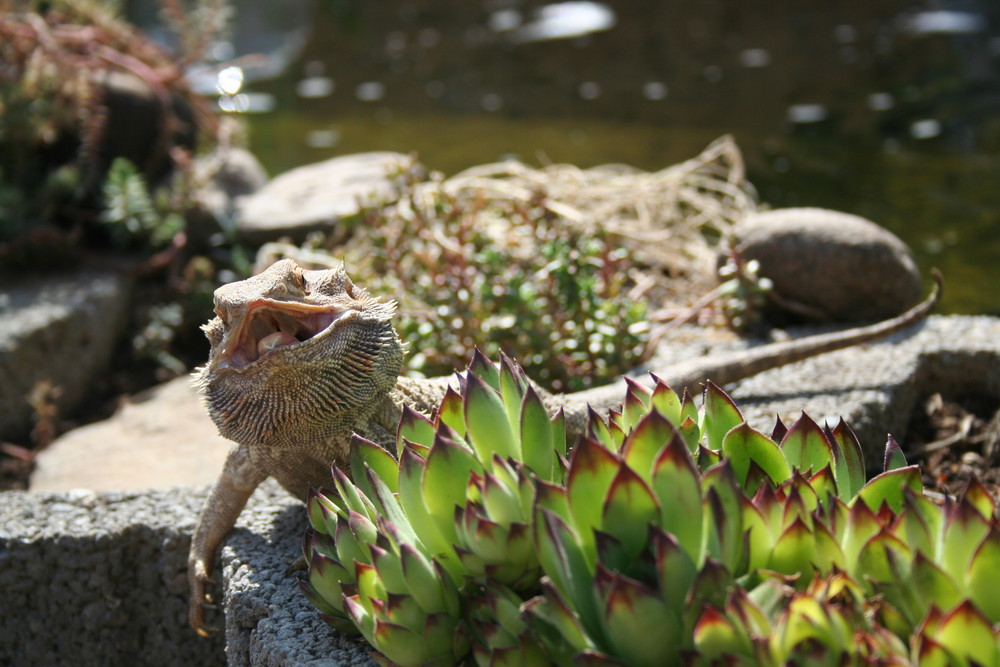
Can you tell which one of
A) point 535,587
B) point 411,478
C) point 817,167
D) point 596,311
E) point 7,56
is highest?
point 7,56

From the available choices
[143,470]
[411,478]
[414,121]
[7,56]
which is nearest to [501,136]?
[414,121]

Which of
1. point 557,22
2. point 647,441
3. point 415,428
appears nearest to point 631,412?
point 647,441

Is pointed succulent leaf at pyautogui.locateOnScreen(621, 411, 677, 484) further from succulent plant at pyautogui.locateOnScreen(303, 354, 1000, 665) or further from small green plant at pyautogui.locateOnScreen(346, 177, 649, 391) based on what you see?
small green plant at pyautogui.locateOnScreen(346, 177, 649, 391)

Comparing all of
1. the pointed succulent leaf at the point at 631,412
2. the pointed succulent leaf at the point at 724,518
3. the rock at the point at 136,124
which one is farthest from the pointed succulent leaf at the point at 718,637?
the rock at the point at 136,124

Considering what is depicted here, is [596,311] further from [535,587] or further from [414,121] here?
[414,121]

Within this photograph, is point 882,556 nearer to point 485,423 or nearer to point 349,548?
A: point 485,423

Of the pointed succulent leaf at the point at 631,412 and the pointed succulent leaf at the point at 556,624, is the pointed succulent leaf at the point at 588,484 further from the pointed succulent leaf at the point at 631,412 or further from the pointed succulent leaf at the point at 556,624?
the pointed succulent leaf at the point at 631,412

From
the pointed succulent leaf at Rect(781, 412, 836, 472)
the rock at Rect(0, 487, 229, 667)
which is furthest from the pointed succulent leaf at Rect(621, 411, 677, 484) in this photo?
the rock at Rect(0, 487, 229, 667)
